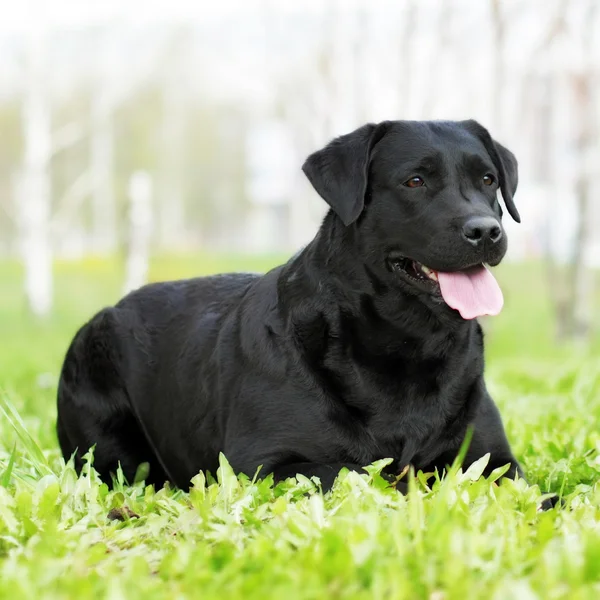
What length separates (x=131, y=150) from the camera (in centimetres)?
5178

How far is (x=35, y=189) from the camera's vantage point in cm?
1988

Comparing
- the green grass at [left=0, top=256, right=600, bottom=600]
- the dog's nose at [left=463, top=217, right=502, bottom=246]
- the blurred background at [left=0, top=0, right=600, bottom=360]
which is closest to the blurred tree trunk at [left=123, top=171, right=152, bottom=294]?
the blurred background at [left=0, top=0, right=600, bottom=360]

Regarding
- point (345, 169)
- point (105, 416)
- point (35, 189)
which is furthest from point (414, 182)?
point (35, 189)

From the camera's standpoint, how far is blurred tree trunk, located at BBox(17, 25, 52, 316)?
19.5 m

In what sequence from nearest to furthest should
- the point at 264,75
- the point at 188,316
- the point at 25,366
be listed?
the point at 188,316
the point at 25,366
the point at 264,75

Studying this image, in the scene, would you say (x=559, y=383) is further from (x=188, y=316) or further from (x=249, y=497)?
(x=249, y=497)

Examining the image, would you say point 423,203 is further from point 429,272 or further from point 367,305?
point 367,305

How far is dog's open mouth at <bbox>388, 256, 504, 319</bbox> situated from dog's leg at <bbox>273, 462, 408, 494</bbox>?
0.68 metres

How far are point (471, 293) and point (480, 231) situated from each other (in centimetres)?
25

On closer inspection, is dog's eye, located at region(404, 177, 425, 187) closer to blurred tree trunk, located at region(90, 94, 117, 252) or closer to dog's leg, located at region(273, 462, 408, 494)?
dog's leg, located at region(273, 462, 408, 494)

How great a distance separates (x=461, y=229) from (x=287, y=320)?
767mm

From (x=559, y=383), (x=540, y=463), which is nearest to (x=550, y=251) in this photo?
(x=559, y=383)

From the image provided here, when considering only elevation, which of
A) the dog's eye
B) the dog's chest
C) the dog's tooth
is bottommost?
the dog's chest

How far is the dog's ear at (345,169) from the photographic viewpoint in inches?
148
